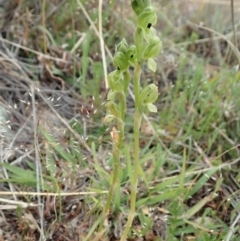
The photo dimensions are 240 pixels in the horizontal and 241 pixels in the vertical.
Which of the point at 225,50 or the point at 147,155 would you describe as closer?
the point at 147,155

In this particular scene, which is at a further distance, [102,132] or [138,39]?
[102,132]

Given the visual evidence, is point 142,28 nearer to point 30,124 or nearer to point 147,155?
point 147,155

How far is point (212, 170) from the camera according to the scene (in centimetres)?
188

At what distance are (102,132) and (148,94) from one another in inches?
24.2

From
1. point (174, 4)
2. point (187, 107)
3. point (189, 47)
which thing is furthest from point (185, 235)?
point (174, 4)

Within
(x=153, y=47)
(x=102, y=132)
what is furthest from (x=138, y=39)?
(x=102, y=132)

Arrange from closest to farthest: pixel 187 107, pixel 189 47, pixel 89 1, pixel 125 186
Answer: pixel 125 186, pixel 187 107, pixel 89 1, pixel 189 47

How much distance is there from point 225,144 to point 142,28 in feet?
3.04

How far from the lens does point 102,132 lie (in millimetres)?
1935

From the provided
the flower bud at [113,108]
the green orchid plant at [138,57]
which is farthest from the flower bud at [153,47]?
the flower bud at [113,108]

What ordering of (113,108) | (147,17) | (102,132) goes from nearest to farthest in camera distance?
(147,17)
(113,108)
(102,132)

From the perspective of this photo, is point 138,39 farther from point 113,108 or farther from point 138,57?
point 113,108

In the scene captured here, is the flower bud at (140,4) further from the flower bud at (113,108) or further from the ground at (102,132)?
the ground at (102,132)

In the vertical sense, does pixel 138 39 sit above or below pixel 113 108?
above
